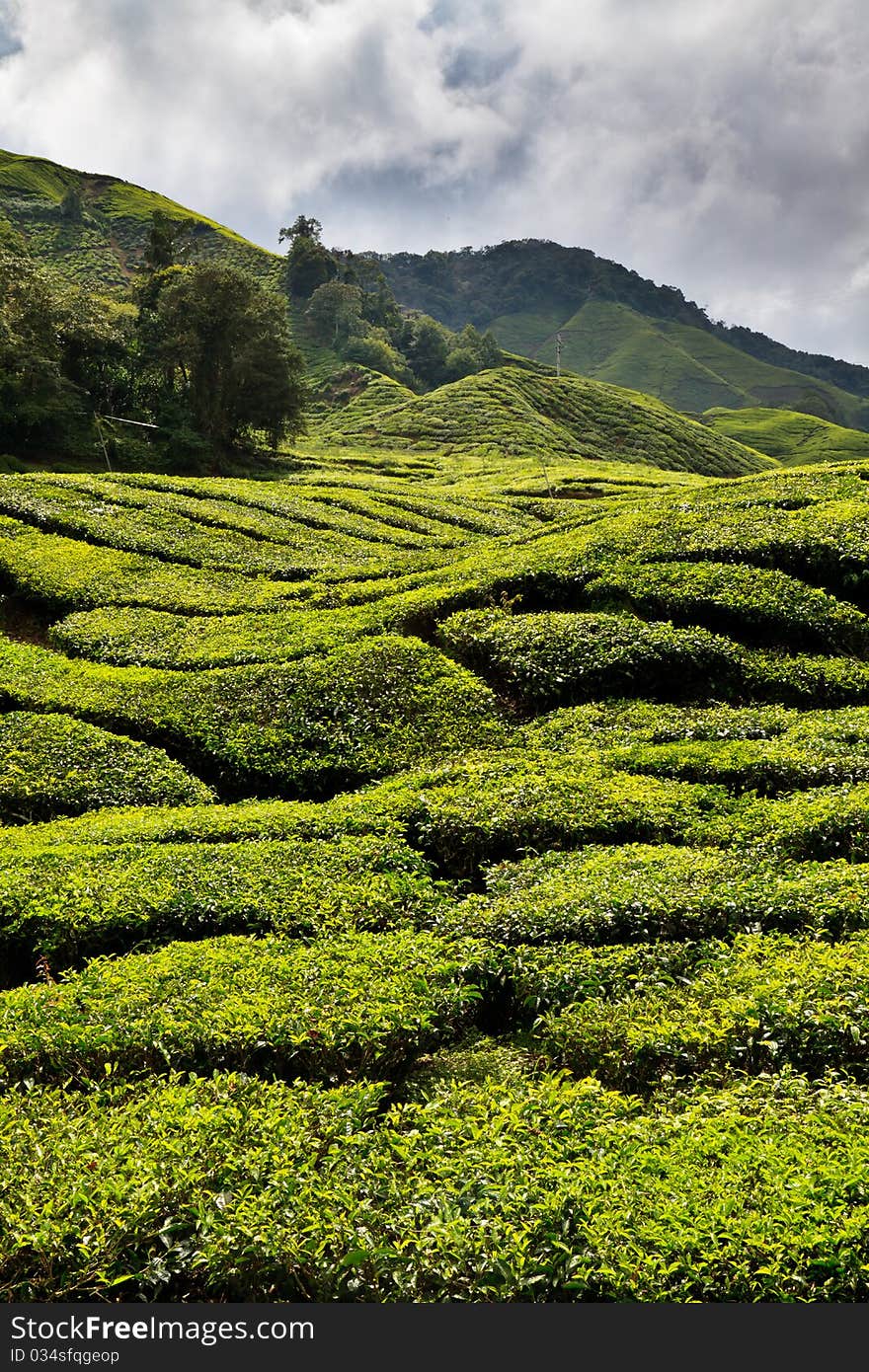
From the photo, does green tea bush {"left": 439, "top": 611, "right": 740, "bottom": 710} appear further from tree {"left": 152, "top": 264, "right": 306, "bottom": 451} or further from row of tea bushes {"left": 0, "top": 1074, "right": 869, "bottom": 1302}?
tree {"left": 152, "top": 264, "right": 306, "bottom": 451}

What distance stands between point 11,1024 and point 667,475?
61.7 m

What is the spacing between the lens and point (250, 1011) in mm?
6910

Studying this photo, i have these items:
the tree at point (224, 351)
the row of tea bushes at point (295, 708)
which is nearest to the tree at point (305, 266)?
the tree at point (224, 351)

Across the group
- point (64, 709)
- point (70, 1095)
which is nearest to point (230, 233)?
point (64, 709)

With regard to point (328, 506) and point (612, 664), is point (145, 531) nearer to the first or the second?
point (328, 506)

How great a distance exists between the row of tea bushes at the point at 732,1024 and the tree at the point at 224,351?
164ft

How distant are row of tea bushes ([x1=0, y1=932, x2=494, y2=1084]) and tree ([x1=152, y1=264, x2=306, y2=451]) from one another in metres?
48.1

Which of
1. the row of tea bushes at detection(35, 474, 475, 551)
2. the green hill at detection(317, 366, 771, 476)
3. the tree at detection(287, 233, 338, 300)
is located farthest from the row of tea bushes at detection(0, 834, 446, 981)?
the tree at detection(287, 233, 338, 300)

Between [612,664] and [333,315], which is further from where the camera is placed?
[333,315]

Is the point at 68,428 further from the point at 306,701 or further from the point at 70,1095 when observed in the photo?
the point at 70,1095

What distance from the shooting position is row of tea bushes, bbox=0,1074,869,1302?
4.42 meters

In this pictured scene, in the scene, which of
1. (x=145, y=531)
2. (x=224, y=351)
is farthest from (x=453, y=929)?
(x=224, y=351)

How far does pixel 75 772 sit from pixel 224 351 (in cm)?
4634

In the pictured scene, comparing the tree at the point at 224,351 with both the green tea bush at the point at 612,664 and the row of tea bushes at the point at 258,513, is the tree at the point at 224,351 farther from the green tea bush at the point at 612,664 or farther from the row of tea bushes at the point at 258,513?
the green tea bush at the point at 612,664
